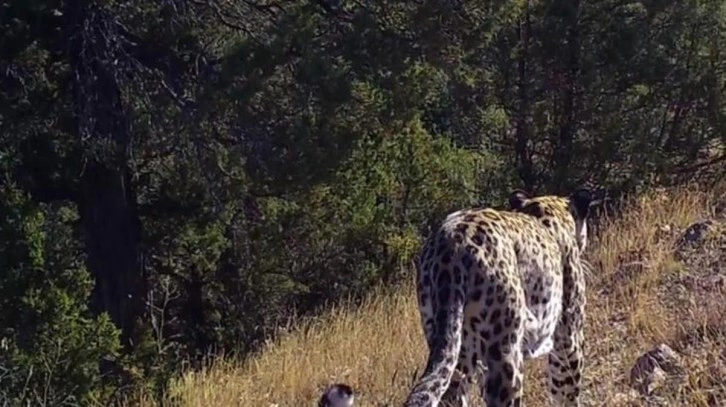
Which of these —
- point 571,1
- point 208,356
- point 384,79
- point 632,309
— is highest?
point 571,1

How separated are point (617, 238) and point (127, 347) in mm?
4860

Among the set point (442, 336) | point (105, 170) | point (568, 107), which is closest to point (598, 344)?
point (442, 336)

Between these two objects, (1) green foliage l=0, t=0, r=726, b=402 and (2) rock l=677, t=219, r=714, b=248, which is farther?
(1) green foliage l=0, t=0, r=726, b=402

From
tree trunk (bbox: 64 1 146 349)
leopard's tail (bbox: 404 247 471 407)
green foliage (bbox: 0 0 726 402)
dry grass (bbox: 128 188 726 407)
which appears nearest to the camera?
leopard's tail (bbox: 404 247 471 407)

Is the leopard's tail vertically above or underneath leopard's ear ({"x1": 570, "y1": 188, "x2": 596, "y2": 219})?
underneath

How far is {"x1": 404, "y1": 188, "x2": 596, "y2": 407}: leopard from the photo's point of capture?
5.72m

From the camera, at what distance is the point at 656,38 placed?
15.3m

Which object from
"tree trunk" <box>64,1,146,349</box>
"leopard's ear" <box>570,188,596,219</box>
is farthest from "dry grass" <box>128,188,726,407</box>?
"tree trunk" <box>64,1,146,349</box>

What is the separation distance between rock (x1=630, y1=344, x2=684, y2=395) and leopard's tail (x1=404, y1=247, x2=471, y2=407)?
1540 mm

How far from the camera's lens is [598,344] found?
26.6ft

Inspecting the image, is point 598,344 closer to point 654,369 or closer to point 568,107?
point 654,369

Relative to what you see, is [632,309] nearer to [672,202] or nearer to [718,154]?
[672,202]

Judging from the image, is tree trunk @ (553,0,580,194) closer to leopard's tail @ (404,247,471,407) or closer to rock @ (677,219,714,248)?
rock @ (677,219,714,248)

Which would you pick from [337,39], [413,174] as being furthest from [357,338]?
[413,174]
